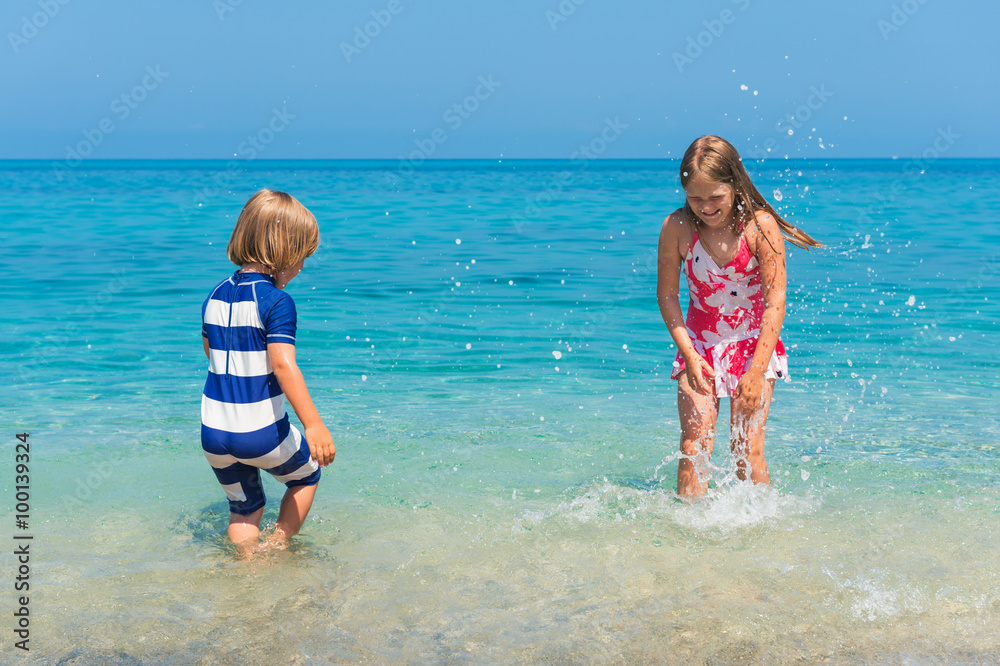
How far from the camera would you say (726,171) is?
369 centimetres

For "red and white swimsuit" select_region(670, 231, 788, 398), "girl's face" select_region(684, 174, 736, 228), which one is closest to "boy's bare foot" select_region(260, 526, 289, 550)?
"red and white swimsuit" select_region(670, 231, 788, 398)

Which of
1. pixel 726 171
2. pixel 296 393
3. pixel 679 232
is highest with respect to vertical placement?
pixel 726 171

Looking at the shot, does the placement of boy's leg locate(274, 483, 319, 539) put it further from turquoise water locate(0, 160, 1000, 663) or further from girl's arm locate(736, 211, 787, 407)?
girl's arm locate(736, 211, 787, 407)

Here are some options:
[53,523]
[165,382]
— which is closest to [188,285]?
[165,382]

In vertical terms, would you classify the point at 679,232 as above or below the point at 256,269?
above

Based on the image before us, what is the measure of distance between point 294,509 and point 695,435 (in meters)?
1.80

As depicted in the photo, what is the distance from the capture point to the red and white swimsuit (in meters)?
3.93

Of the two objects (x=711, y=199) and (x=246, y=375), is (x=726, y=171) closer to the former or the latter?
(x=711, y=199)

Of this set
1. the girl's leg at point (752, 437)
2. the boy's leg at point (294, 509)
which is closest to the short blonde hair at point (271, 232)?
the boy's leg at point (294, 509)

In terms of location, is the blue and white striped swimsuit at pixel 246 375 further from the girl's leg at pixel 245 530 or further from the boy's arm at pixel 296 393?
the girl's leg at pixel 245 530

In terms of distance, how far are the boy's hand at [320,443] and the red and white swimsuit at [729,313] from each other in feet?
5.11

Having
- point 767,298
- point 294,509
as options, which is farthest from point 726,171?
point 294,509

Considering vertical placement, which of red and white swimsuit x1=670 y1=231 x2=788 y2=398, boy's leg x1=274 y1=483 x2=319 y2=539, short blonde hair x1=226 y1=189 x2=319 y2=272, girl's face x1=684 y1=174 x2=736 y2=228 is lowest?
boy's leg x1=274 y1=483 x2=319 y2=539

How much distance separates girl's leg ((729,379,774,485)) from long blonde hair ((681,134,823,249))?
2.45 ft
